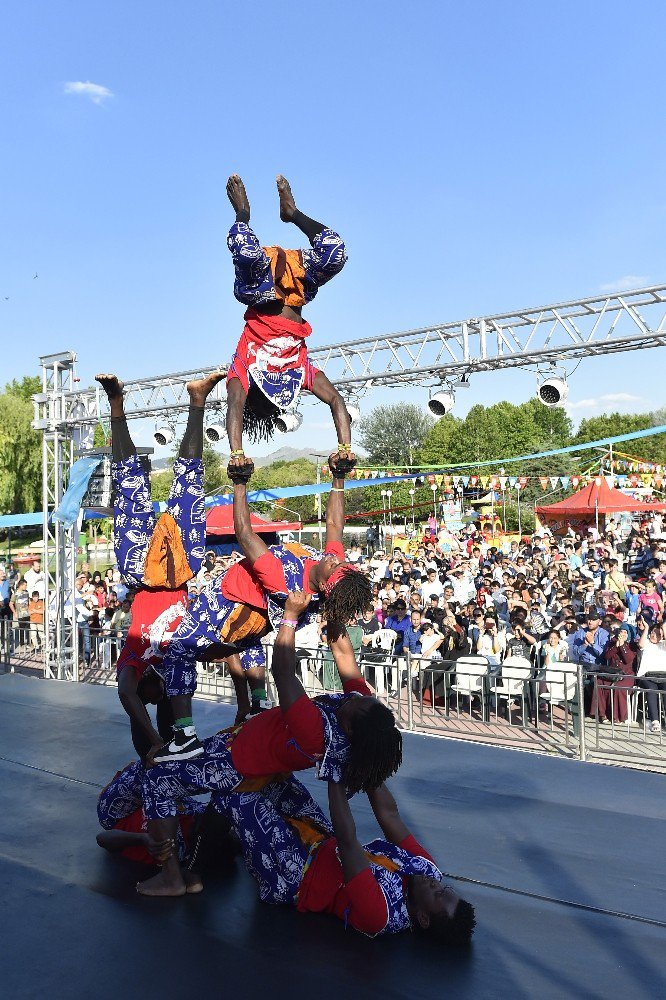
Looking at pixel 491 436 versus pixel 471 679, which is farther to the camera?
pixel 491 436

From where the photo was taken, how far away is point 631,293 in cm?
729

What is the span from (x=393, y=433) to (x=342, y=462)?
48.5m

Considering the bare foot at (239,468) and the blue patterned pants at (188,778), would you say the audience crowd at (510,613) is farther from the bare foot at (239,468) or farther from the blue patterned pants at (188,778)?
the blue patterned pants at (188,778)

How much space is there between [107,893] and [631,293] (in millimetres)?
6153

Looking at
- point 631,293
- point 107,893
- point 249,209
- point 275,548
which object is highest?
point 631,293

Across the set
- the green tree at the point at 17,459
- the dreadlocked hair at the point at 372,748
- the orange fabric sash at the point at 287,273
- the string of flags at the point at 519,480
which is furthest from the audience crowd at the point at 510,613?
the green tree at the point at 17,459

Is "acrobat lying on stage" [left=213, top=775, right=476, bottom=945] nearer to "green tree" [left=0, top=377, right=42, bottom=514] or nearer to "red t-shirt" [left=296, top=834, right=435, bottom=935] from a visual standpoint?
"red t-shirt" [left=296, top=834, right=435, bottom=935]

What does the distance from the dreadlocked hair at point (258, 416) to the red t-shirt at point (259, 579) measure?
0.63 metres

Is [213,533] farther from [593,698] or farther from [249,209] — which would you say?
[249,209]

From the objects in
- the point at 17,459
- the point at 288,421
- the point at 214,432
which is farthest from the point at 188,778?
the point at 17,459

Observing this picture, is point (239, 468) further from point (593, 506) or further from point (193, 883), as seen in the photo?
point (593, 506)

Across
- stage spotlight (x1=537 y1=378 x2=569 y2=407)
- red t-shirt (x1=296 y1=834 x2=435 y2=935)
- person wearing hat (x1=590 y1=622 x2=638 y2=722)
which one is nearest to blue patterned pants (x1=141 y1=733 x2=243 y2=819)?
red t-shirt (x1=296 y1=834 x2=435 y2=935)

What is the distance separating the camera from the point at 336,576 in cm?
322

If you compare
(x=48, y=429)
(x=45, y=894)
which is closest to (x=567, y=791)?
(x=45, y=894)
